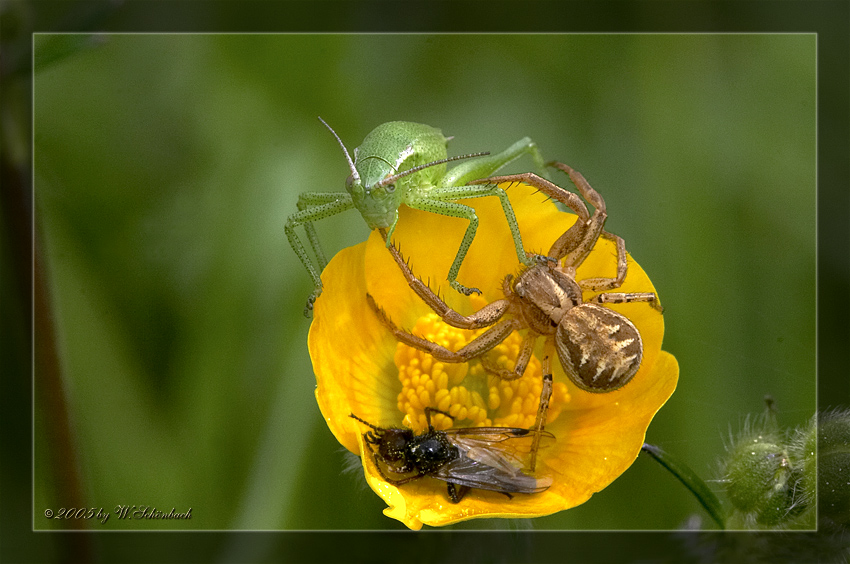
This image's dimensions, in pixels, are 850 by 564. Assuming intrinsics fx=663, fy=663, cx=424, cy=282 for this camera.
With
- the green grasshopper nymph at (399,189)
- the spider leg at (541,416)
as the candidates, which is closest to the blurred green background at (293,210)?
the green grasshopper nymph at (399,189)

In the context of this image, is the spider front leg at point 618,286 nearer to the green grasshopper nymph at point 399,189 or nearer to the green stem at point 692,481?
the green grasshopper nymph at point 399,189

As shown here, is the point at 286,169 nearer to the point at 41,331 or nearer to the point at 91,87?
the point at 91,87

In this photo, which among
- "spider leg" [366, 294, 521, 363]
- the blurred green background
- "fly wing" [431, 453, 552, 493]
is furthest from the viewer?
the blurred green background

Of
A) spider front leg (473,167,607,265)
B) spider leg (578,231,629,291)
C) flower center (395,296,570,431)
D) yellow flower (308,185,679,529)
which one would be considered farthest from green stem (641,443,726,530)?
spider front leg (473,167,607,265)

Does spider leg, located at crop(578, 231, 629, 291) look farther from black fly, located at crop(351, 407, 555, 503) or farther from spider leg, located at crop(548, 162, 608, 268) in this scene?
black fly, located at crop(351, 407, 555, 503)

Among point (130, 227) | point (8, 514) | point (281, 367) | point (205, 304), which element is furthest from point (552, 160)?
point (8, 514)

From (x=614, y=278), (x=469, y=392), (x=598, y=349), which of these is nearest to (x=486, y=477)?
(x=469, y=392)
